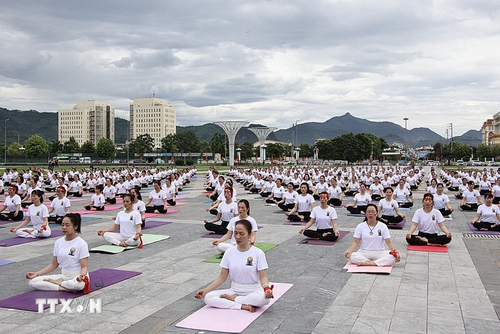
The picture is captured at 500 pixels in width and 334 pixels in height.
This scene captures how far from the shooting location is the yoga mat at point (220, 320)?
5.43 m

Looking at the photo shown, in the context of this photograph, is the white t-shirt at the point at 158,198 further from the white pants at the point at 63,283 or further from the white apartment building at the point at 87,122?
the white apartment building at the point at 87,122

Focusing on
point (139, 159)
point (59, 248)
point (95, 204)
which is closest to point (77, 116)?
point (139, 159)

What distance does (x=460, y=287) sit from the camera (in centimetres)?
727

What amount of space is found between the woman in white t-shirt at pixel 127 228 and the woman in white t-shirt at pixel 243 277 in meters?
4.64

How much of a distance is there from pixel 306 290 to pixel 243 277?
168 cm

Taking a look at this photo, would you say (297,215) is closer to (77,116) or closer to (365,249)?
(365,249)

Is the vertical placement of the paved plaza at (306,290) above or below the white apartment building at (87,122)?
below

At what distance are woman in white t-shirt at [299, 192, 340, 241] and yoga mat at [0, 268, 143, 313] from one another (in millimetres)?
4501

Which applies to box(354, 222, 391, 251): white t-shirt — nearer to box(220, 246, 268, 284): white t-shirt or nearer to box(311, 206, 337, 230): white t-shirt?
box(311, 206, 337, 230): white t-shirt

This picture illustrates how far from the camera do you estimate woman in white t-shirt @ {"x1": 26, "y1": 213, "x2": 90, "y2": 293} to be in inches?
266

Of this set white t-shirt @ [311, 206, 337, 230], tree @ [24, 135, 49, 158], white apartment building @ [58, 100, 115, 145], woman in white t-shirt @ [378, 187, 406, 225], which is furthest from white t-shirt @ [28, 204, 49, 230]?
white apartment building @ [58, 100, 115, 145]

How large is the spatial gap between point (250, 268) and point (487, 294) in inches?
150

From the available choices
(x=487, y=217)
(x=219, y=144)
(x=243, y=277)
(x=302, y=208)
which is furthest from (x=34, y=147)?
(x=243, y=277)

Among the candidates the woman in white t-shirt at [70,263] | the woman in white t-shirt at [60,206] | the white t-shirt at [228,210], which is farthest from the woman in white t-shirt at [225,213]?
the woman in white t-shirt at [70,263]
